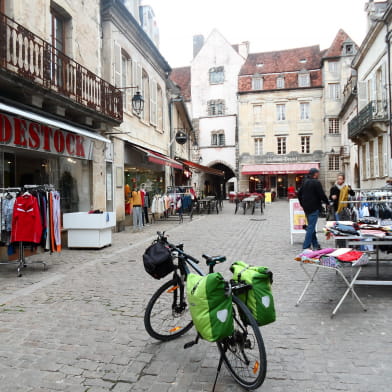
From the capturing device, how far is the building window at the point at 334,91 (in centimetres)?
3847

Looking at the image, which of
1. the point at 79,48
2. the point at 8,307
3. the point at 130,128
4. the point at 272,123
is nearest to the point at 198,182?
the point at 272,123

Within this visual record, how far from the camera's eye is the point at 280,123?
4084 cm

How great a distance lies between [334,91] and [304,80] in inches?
134

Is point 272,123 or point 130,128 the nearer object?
point 130,128

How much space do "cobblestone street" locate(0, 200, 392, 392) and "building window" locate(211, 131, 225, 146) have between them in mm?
37292

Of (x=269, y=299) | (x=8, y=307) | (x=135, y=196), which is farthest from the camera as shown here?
(x=135, y=196)

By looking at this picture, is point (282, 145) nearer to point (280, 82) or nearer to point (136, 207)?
point (280, 82)

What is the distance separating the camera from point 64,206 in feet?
34.1

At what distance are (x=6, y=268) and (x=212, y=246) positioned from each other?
4.54 meters

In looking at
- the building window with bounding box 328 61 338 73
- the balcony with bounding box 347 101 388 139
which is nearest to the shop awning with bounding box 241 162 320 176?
the building window with bounding box 328 61 338 73

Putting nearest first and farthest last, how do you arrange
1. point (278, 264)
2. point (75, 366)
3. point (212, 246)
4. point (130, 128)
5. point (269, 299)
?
1. point (269, 299)
2. point (75, 366)
3. point (278, 264)
4. point (212, 246)
5. point (130, 128)

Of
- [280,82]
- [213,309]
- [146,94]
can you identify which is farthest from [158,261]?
[280,82]

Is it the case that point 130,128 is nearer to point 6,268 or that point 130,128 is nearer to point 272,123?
point 6,268

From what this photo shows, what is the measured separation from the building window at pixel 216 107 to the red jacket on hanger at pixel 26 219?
124 ft
